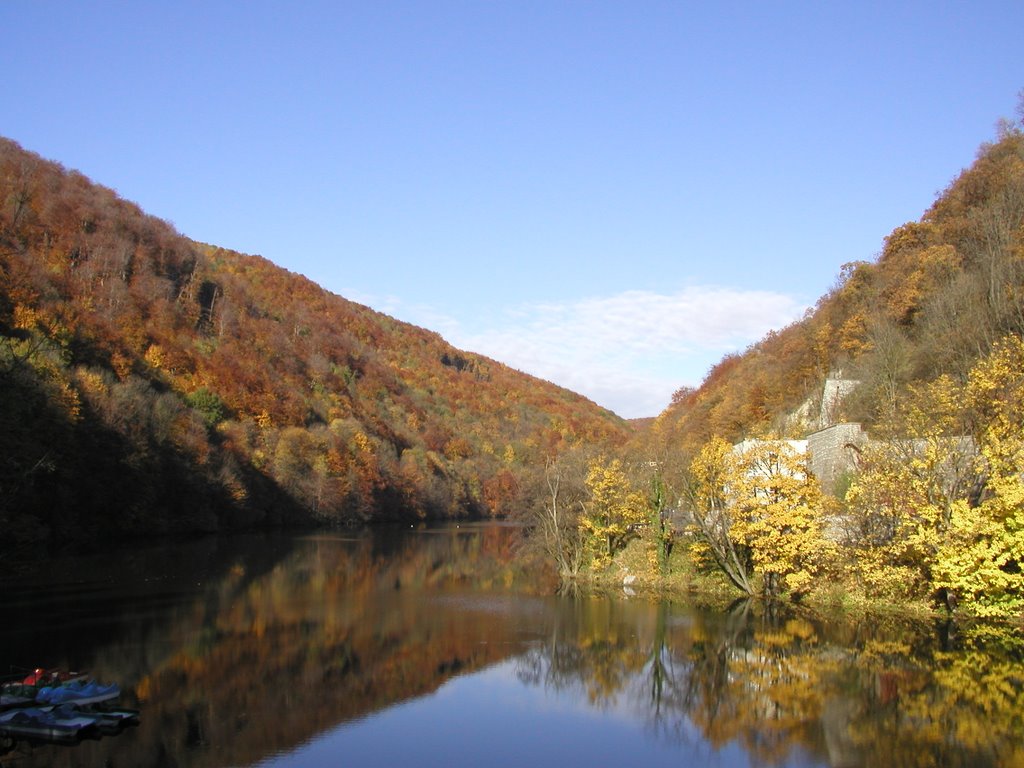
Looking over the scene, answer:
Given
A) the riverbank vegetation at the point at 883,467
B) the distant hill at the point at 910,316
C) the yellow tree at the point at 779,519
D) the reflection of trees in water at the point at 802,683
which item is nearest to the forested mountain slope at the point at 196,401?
the riverbank vegetation at the point at 883,467

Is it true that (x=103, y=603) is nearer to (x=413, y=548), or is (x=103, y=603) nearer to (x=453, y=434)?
(x=413, y=548)

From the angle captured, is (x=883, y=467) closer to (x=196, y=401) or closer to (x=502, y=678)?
(x=502, y=678)

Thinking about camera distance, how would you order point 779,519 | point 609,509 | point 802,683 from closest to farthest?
point 802,683
point 779,519
point 609,509

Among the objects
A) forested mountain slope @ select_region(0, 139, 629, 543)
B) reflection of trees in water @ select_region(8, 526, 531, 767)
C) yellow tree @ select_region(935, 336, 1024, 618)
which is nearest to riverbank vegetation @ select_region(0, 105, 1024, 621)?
yellow tree @ select_region(935, 336, 1024, 618)

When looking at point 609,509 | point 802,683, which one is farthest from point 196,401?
point 802,683

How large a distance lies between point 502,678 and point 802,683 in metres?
7.53

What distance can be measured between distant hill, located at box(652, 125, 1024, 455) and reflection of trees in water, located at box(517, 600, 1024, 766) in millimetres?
8888

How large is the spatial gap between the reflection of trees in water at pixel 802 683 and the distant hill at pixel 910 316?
29.2ft

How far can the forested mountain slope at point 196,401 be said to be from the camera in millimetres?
50188

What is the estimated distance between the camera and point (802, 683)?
2220 cm

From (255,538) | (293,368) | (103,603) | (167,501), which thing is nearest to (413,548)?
(255,538)

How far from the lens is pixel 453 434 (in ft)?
461

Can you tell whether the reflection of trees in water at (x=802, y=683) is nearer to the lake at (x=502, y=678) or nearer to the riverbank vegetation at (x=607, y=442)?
the lake at (x=502, y=678)

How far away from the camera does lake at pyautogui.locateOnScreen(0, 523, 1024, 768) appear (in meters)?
17.4
